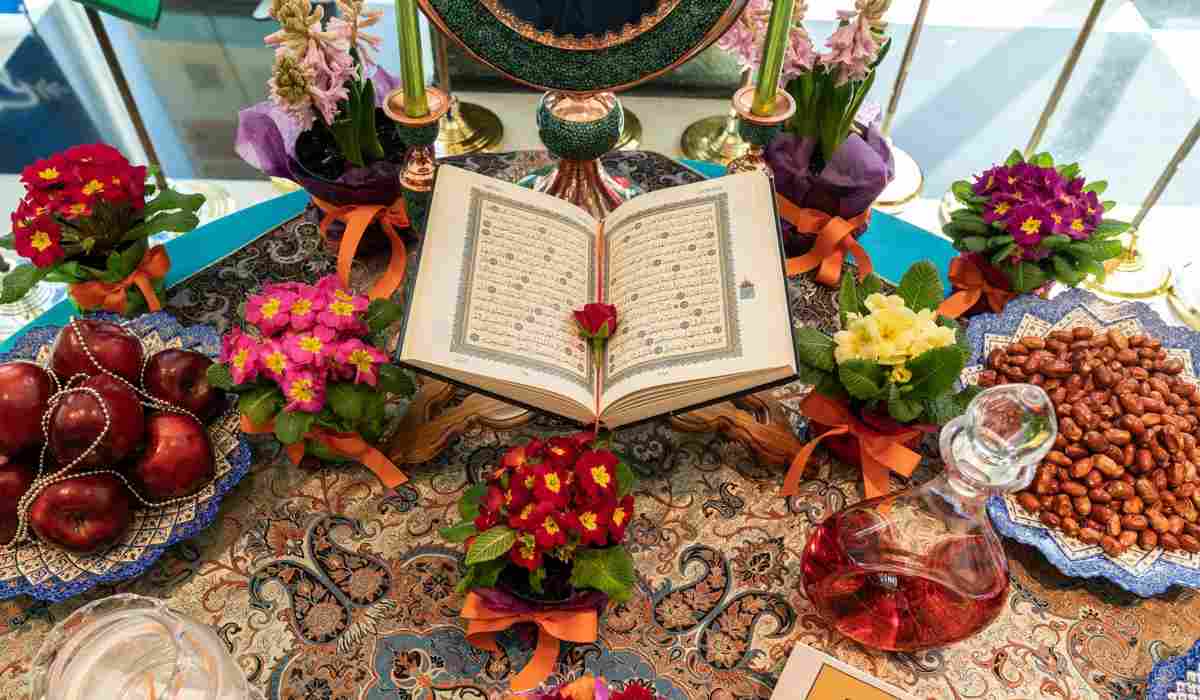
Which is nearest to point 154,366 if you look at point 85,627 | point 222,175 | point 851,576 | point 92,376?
point 92,376

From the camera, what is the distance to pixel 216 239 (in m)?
1.58

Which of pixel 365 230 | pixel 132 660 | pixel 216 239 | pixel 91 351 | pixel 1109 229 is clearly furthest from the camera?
pixel 216 239

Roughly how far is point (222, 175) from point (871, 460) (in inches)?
74.7

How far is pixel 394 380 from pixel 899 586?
63cm

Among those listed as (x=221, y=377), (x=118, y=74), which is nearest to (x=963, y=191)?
(x=221, y=377)

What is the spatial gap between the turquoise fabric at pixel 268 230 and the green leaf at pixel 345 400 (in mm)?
533

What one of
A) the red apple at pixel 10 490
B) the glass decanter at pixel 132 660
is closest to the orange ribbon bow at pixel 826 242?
the glass decanter at pixel 132 660

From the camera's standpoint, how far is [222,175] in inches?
94.6

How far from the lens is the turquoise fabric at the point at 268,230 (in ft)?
5.02

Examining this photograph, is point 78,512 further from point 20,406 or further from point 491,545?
point 491,545

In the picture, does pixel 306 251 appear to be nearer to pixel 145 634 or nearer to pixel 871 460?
pixel 145 634

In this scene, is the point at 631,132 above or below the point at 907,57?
below

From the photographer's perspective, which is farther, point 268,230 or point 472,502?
point 268,230

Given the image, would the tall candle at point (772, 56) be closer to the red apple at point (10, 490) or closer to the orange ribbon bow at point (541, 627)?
the orange ribbon bow at point (541, 627)
